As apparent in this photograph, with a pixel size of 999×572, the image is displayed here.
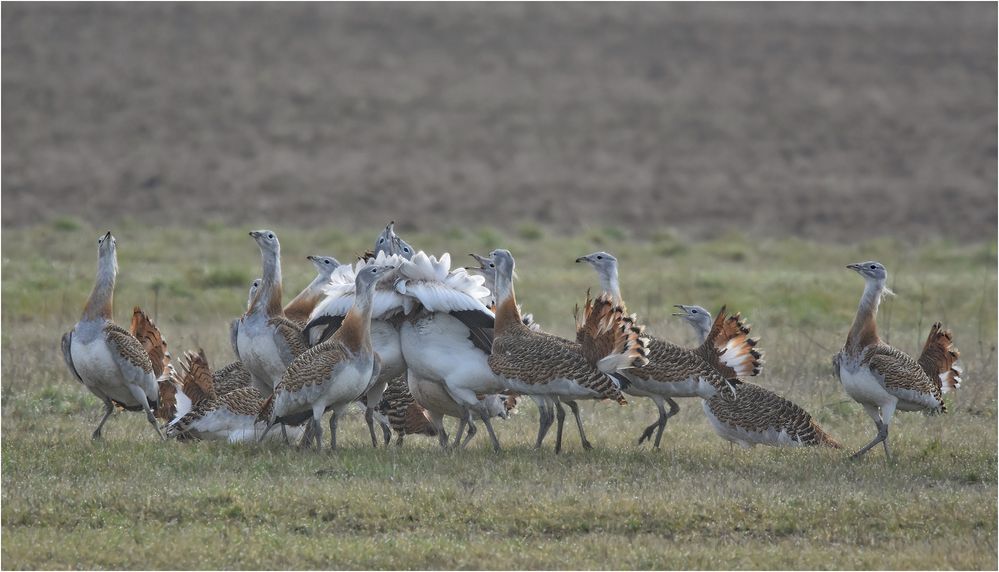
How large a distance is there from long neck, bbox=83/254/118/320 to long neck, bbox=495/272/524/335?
2.21 meters

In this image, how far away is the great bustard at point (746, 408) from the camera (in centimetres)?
814

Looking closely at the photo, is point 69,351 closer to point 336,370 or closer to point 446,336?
point 336,370

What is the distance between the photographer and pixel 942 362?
8.25 metres

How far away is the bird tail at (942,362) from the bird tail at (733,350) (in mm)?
962

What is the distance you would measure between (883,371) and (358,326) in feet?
9.38

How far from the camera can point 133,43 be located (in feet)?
105

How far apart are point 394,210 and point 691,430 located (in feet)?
48.2

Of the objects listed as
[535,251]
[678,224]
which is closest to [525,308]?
[535,251]

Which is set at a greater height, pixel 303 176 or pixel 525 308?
pixel 303 176

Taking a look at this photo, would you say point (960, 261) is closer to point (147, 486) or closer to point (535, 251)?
point (535, 251)

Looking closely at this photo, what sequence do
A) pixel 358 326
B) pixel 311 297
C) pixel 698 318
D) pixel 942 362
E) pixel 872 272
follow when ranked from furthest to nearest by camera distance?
pixel 698 318 < pixel 311 297 < pixel 942 362 < pixel 872 272 < pixel 358 326

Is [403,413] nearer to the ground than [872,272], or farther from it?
nearer to the ground

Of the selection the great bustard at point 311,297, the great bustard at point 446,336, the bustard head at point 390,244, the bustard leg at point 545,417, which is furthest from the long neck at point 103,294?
the bustard leg at point 545,417

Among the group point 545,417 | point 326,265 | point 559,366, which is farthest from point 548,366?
point 326,265
